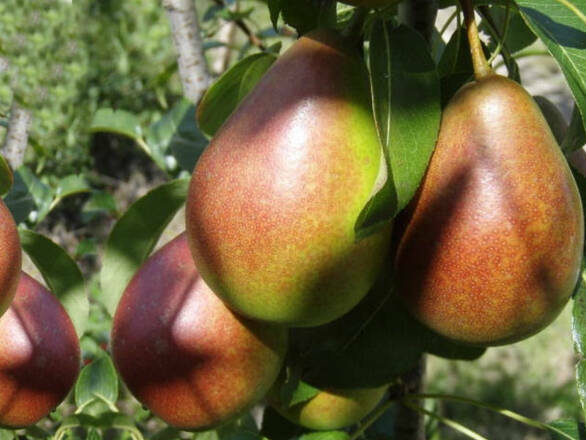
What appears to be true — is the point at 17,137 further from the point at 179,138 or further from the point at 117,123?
the point at 179,138

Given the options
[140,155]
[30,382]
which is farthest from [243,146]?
[140,155]

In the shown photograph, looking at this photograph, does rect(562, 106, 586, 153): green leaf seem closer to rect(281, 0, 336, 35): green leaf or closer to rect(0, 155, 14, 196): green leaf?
rect(281, 0, 336, 35): green leaf

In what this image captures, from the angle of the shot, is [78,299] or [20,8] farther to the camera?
[20,8]

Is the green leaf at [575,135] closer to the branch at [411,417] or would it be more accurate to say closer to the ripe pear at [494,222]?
the ripe pear at [494,222]

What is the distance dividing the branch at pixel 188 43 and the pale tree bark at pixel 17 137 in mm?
261

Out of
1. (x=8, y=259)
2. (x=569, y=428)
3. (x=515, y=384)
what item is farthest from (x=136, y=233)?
(x=515, y=384)

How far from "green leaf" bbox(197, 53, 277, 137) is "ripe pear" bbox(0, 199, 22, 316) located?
21 centimetres

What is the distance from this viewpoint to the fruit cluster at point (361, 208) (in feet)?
1.77

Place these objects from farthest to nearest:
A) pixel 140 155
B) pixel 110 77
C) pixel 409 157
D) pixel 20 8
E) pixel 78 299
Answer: pixel 140 155
pixel 110 77
pixel 20 8
pixel 78 299
pixel 409 157

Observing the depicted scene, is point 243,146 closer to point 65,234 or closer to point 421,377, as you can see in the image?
point 421,377

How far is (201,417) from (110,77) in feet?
7.62

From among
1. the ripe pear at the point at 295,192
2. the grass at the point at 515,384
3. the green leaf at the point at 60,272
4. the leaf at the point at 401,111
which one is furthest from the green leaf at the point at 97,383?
the grass at the point at 515,384

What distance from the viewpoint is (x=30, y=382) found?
80 cm

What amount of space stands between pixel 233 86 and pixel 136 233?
201 millimetres
